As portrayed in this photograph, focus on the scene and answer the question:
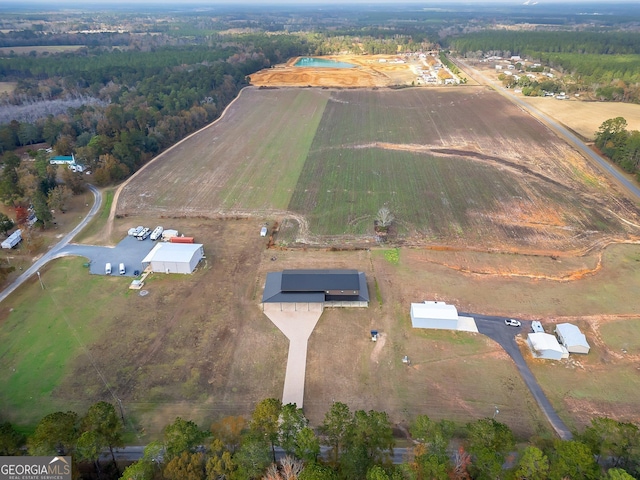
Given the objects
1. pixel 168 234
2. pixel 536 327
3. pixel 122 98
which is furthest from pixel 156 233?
pixel 122 98

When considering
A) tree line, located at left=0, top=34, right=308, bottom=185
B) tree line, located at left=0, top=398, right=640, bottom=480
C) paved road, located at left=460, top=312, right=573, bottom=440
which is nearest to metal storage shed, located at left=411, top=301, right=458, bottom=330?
paved road, located at left=460, top=312, right=573, bottom=440

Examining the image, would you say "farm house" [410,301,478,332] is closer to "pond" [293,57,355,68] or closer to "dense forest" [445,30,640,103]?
"dense forest" [445,30,640,103]

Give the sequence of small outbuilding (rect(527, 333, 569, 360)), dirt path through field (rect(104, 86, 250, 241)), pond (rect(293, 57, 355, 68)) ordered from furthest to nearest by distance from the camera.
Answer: pond (rect(293, 57, 355, 68)) < dirt path through field (rect(104, 86, 250, 241)) < small outbuilding (rect(527, 333, 569, 360))

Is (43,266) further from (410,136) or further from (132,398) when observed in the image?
(410,136)

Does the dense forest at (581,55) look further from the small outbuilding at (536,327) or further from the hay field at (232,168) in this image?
the small outbuilding at (536,327)

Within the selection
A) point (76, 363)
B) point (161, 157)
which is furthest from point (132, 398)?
point (161, 157)

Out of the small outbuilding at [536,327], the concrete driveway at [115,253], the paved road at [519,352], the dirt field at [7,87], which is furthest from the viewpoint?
the dirt field at [7,87]

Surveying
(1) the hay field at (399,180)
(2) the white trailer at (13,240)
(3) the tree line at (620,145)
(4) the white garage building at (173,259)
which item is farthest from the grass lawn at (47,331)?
(3) the tree line at (620,145)

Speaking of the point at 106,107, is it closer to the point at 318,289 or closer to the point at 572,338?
the point at 318,289
